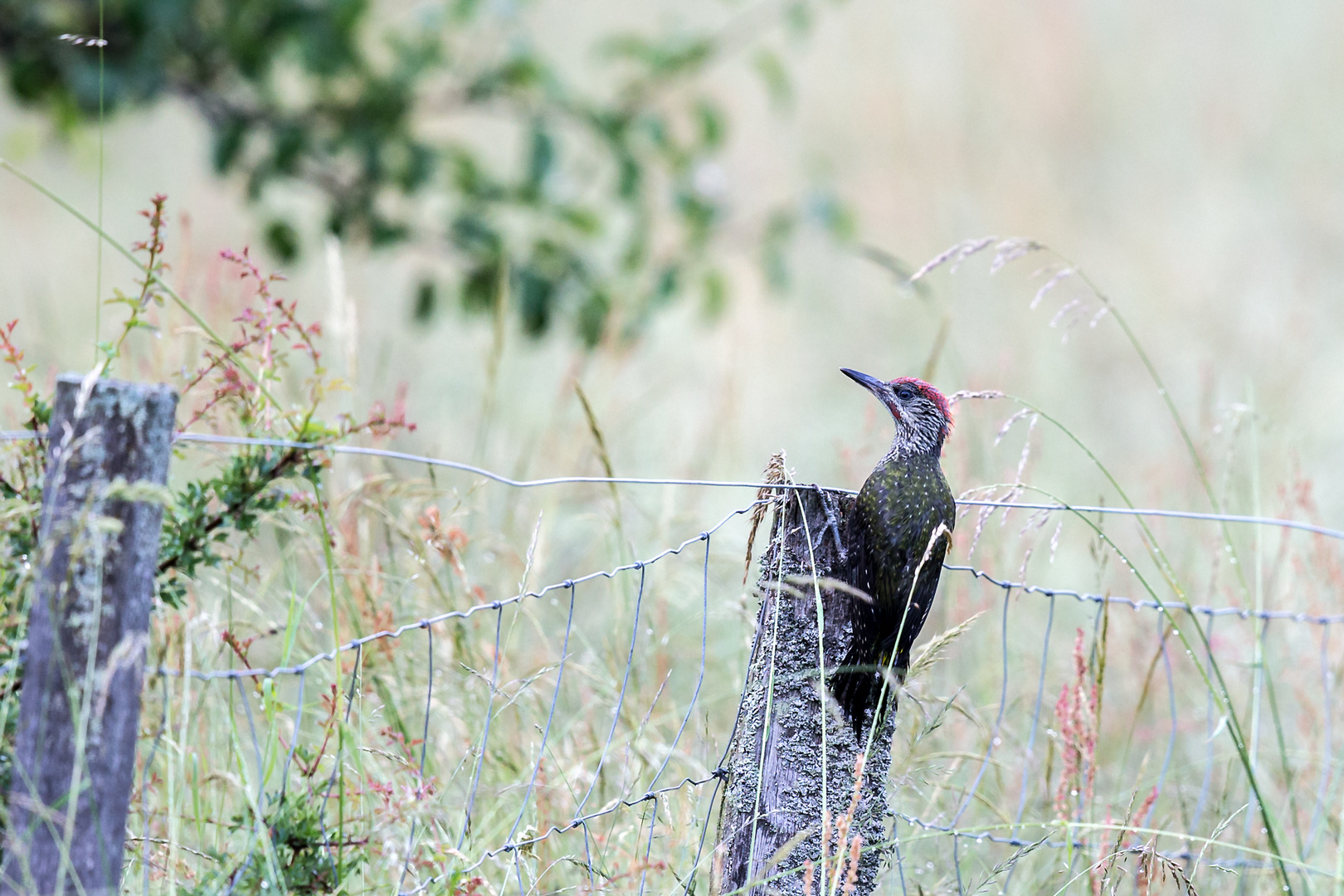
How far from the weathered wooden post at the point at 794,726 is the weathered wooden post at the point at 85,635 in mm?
932

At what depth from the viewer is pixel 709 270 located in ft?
13.2

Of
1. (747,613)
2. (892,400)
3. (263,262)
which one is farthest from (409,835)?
(263,262)

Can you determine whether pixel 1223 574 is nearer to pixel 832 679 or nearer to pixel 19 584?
pixel 832 679

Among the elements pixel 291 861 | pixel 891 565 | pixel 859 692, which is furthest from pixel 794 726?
pixel 291 861

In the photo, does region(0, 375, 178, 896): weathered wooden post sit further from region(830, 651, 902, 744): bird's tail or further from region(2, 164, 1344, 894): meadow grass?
region(830, 651, 902, 744): bird's tail

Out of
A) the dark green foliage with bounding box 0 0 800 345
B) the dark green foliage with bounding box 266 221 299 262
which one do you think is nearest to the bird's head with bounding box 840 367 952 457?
the dark green foliage with bounding box 0 0 800 345

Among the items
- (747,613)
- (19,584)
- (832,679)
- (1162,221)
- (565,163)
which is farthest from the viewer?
(1162,221)

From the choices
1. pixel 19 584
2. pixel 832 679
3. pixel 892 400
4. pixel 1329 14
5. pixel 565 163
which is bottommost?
pixel 832 679

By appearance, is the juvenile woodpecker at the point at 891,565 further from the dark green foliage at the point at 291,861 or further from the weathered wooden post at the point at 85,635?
the weathered wooden post at the point at 85,635

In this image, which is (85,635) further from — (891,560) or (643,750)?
(643,750)

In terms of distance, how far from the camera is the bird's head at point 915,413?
79.2 inches

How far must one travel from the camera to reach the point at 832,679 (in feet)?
6.10

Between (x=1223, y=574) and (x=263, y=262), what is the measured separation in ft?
19.1

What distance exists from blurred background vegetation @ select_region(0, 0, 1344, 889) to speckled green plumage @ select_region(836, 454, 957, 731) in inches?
6.1
